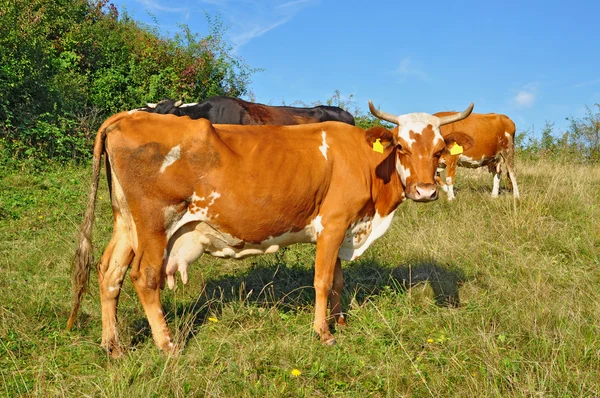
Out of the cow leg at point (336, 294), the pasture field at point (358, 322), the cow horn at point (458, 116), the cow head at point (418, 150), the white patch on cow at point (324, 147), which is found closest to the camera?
the pasture field at point (358, 322)

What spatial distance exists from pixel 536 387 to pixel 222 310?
9.83 ft

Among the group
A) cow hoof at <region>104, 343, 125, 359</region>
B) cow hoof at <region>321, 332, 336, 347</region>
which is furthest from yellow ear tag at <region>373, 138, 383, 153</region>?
cow hoof at <region>104, 343, 125, 359</region>

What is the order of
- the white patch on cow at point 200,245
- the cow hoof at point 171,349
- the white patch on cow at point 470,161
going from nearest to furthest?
1. the cow hoof at point 171,349
2. the white patch on cow at point 200,245
3. the white patch on cow at point 470,161

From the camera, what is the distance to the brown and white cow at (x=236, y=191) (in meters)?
4.62

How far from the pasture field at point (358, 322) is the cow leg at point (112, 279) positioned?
15 centimetres

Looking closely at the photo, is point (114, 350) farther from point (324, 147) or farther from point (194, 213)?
point (324, 147)

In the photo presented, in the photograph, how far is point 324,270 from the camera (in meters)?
5.27

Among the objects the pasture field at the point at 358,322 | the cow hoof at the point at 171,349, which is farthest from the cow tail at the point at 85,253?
the cow hoof at the point at 171,349

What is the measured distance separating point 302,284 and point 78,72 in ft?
44.7

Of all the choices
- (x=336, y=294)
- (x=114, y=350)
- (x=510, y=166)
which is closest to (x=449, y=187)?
(x=510, y=166)

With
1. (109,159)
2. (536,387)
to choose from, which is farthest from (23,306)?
(536,387)

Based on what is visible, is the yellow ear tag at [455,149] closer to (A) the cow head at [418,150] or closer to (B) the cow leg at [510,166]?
(A) the cow head at [418,150]

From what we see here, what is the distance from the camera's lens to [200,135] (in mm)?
4727

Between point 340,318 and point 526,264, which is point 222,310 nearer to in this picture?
point 340,318
